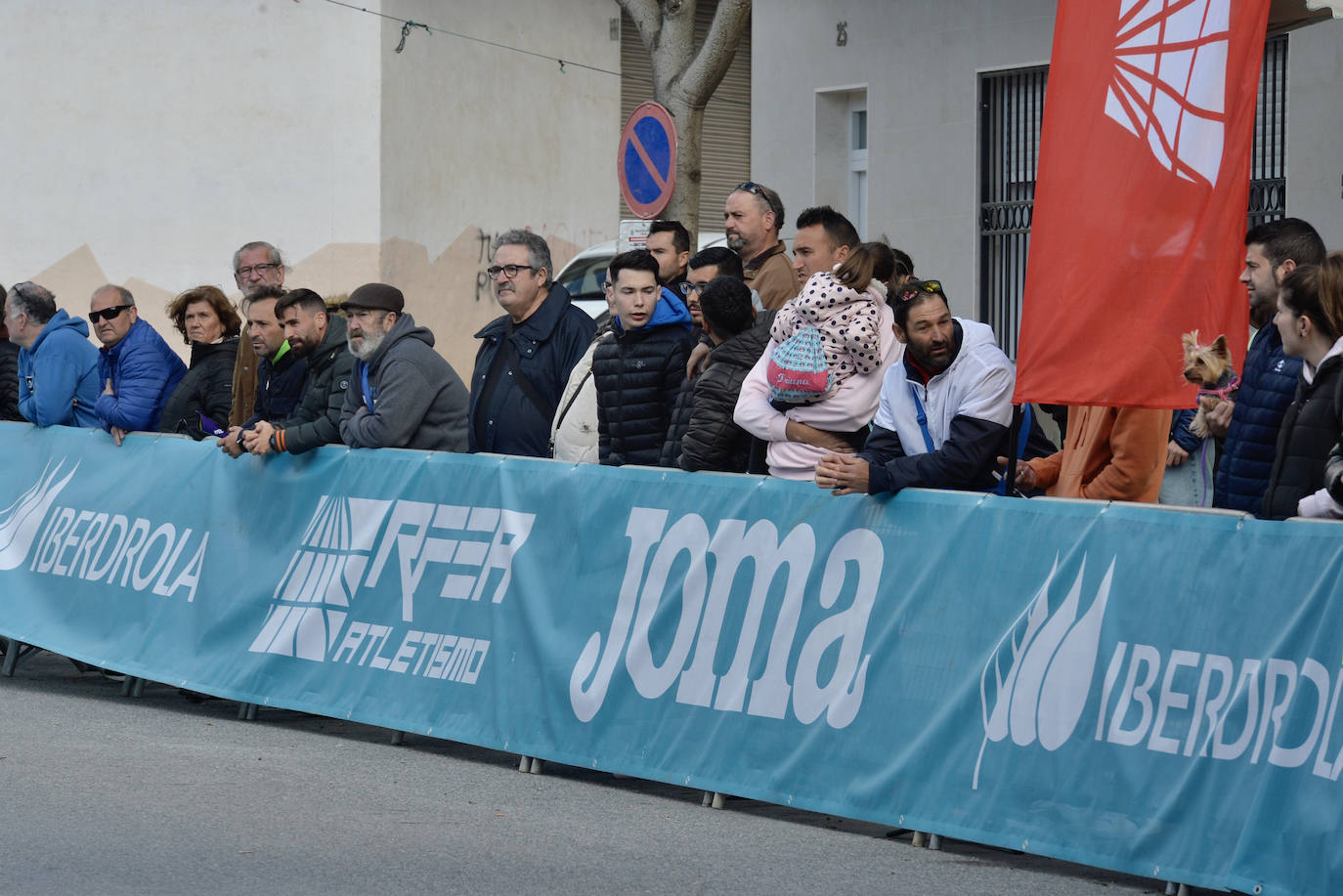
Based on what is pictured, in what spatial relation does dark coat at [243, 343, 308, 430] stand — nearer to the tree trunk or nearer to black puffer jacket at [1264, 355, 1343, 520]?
the tree trunk

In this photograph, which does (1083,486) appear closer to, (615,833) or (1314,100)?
(615,833)

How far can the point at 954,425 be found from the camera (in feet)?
22.2

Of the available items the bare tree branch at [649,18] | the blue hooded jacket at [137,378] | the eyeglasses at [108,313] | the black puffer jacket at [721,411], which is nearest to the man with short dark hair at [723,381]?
the black puffer jacket at [721,411]

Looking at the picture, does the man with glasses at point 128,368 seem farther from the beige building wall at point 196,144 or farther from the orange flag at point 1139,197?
the beige building wall at point 196,144

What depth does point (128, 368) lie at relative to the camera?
1034cm

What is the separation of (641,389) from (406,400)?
4.00 ft

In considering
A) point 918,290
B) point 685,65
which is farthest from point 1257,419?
point 685,65

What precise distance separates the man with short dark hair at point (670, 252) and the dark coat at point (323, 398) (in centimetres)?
161

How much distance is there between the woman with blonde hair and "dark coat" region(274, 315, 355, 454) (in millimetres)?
882

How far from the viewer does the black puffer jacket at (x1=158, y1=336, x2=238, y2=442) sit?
33.8ft

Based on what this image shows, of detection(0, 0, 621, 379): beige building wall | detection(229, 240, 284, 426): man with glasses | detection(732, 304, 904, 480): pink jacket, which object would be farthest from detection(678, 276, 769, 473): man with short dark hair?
detection(0, 0, 621, 379): beige building wall

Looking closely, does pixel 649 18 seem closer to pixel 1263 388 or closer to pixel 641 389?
pixel 641 389

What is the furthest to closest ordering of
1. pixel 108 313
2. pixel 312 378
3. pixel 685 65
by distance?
pixel 685 65 → pixel 108 313 → pixel 312 378

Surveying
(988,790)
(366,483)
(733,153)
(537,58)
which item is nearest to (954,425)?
(988,790)
